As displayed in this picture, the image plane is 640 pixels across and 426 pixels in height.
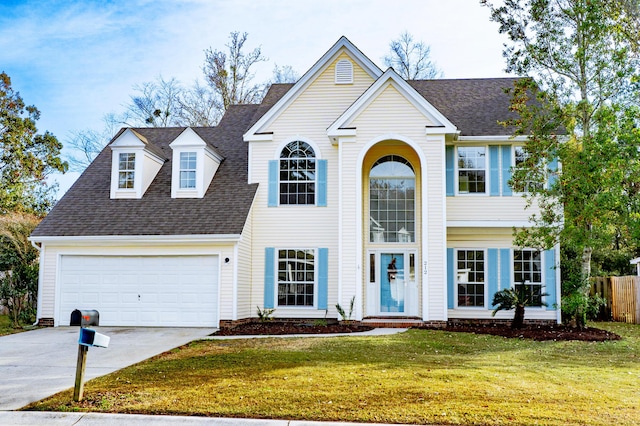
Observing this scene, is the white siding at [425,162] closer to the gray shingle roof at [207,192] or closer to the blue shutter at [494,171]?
the gray shingle roof at [207,192]

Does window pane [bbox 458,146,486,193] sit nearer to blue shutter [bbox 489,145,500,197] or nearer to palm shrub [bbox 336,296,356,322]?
blue shutter [bbox 489,145,500,197]

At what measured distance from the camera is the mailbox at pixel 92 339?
7.25m

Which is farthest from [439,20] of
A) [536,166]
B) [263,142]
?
[263,142]

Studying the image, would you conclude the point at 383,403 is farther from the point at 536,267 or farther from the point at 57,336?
the point at 536,267

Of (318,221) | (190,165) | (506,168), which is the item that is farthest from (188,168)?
(506,168)

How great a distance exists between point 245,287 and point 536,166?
9139 millimetres

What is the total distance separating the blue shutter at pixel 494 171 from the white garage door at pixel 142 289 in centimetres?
861

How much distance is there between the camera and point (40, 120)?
107 feet

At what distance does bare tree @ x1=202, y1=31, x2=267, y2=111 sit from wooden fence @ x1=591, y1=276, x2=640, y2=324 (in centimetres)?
1895

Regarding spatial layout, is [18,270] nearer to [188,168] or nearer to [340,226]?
[188,168]

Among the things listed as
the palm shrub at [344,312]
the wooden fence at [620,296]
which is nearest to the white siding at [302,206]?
the palm shrub at [344,312]

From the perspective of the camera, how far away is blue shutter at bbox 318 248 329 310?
Answer: 58.2 feet

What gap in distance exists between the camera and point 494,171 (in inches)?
713

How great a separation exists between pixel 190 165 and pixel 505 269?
10.3 m
